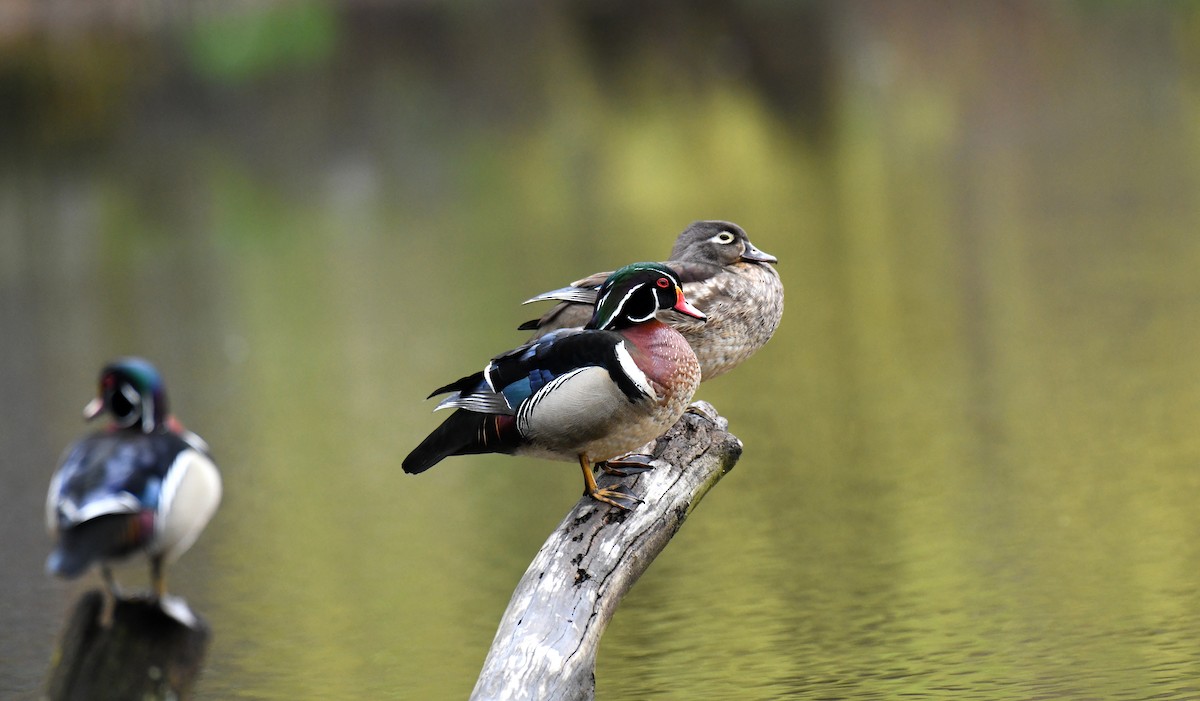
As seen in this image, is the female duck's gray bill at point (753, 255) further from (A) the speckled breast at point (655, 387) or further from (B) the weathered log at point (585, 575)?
(A) the speckled breast at point (655, 387)

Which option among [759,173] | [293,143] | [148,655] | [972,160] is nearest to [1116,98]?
[972,160]

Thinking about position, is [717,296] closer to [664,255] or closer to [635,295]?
[635,295]

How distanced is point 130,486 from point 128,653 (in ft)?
2.74

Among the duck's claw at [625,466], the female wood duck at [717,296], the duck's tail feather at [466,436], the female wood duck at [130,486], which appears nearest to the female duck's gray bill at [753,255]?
the female wood duck at [717,296]

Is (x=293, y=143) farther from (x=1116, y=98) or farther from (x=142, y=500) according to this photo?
(x=142, y=500)

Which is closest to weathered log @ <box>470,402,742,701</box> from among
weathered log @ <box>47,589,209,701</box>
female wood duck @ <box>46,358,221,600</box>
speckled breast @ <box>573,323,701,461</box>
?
speckled breast @ <box>573,323,701,461</box>

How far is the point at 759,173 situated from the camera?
1012 inches

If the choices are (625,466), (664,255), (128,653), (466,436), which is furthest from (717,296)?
(664,255)

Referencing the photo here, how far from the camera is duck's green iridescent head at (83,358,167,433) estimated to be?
7.69m

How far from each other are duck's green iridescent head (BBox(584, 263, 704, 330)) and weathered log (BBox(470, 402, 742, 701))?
55 cm

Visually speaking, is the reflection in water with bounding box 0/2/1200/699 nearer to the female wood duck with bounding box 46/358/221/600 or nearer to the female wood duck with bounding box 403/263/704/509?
the female wood duck with bounding box 46/358/221/600

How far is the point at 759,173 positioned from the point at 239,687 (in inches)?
757

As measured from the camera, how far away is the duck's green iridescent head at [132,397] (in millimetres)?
7688

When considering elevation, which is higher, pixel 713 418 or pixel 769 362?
pixel 713 418
